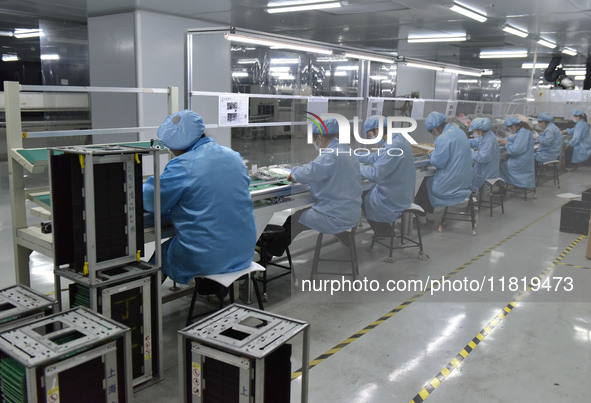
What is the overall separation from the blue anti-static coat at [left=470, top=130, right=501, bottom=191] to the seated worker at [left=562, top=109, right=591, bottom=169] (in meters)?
1.98

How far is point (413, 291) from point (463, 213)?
7.66ft

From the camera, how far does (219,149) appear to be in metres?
2.68

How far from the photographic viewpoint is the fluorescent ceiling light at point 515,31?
279 inches

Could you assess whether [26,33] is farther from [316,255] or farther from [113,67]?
[316,255]

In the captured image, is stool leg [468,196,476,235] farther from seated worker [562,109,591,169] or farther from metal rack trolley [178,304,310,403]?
metal rack trolley [178,304,310,403]

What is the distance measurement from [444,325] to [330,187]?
1241mm

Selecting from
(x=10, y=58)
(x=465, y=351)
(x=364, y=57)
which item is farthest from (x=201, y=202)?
(x=10, y=58)

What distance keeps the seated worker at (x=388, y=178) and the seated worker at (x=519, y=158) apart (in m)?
2.98

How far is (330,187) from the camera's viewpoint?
3723mm

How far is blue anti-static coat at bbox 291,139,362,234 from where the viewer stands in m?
3.64

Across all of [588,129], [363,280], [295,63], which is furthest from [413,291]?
[295,63]

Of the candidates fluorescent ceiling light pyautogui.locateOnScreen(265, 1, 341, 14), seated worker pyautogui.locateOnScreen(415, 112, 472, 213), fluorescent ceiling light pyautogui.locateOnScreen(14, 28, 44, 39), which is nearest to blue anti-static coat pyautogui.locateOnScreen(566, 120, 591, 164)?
seated worker pyautogui.locateOnScreen(415, 112, 472, 213)

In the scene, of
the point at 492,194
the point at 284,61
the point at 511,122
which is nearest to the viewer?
the point at 492,194

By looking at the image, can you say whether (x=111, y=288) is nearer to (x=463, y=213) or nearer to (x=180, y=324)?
(x=180, y=324)
